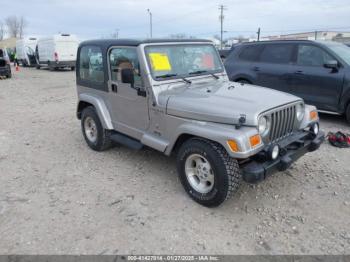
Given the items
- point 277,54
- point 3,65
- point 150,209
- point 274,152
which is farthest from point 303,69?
point 3,65

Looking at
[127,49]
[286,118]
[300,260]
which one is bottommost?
[300,260]

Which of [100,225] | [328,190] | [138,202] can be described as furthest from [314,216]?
[100,225]

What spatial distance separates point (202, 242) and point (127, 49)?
2.68 meters

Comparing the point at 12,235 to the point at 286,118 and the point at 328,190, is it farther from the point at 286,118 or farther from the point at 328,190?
the point at 328,190

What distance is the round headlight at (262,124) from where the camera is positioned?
122 inches

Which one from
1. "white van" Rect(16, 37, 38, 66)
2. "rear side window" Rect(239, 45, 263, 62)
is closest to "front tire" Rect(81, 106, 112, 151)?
"rear side window" Rect(239, 45, 263, 62)

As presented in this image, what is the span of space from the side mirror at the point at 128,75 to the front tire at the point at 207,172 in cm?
120

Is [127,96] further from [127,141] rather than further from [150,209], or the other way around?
[150,209]

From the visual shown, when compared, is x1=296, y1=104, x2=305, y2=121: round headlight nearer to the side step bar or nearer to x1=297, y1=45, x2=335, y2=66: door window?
the side step bar

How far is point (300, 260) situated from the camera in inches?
105

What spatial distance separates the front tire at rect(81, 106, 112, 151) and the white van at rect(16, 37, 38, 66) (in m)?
25.6

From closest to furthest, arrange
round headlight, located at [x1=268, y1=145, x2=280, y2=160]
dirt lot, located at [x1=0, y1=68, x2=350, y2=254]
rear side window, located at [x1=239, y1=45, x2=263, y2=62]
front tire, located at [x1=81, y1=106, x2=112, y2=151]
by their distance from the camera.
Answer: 1. dirt lot, located at [x1=0, y1=68, x2=350, y2=254]
2. round headlight, located at [x1=268, y1=145, x2=280, y2=160]
3. front tire, located at [x1=81, y1=106, x2=112, y2=151]
4. rear side window, located at [x1=239, y1=45, x2=263, y2=62]

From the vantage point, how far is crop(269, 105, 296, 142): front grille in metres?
3.29

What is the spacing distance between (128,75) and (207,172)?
1655 millimetres
